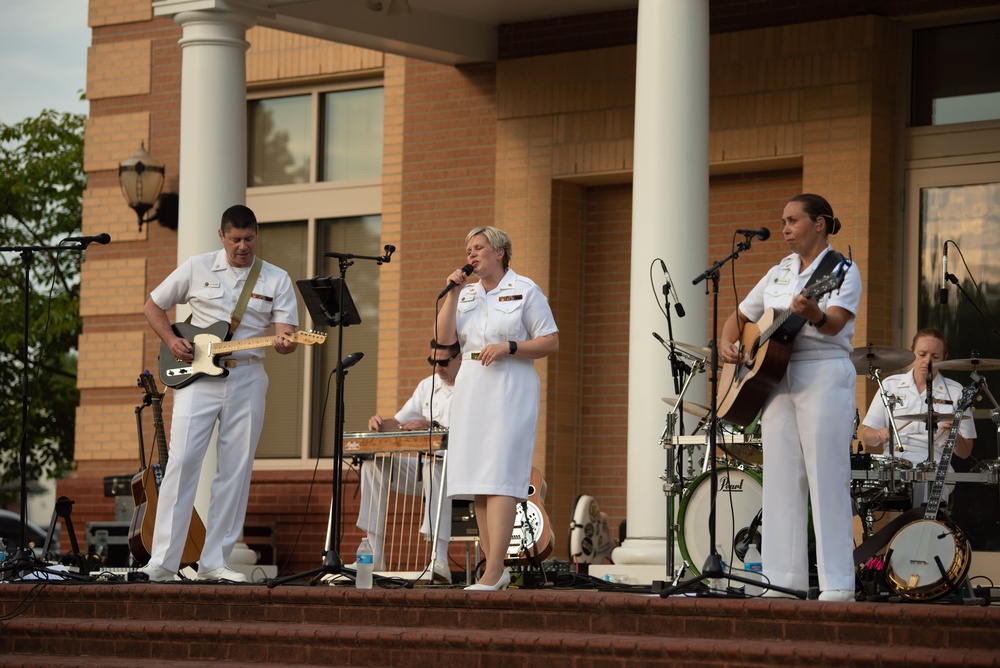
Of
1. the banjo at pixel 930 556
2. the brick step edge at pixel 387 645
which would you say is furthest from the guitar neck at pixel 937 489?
the brick step edge at pixel 387 645

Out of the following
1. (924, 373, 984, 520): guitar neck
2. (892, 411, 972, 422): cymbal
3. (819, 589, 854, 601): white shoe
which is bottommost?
(819, 589, 854, 601): white shoe

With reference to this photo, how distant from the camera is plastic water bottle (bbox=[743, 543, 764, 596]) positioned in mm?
8194

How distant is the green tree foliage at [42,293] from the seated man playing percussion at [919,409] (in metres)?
13.8

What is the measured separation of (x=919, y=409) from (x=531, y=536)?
262 cm

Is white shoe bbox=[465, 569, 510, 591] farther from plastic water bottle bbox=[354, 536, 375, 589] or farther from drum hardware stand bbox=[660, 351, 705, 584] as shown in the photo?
drum hardware stand bbox=[660, 351, 705, 584]

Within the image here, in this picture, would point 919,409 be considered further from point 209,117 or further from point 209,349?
point 209,117

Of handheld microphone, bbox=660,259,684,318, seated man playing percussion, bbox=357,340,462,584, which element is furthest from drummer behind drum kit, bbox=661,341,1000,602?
seated man playing percussion, bbox=357,340,462,584

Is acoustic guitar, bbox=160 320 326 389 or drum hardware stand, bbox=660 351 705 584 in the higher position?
acoustic guitar, bbox=160 320 326 389

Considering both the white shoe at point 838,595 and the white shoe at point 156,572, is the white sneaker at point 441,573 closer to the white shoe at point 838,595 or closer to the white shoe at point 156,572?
the white shoe at point 156,572

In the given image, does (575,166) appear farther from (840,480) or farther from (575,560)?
(840,480)

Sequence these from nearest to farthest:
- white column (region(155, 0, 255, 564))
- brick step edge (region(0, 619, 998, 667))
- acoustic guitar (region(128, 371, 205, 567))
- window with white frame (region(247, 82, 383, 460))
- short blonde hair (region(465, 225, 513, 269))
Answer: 1. brick step edge (region(0, 619, 998, 667))
2. short blonde hair (region(465, 225, 513, 269))
3. acoustic guitar (region(128, 371, 205, 567))
4. white column (region(155, 0, 255, 564))
5. window with white frame (region(247, 82, 383, 460))

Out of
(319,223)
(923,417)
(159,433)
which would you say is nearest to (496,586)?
(923,417)

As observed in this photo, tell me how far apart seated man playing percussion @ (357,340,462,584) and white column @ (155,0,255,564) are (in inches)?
79.0

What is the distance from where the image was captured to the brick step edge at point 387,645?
6590 millimetres
